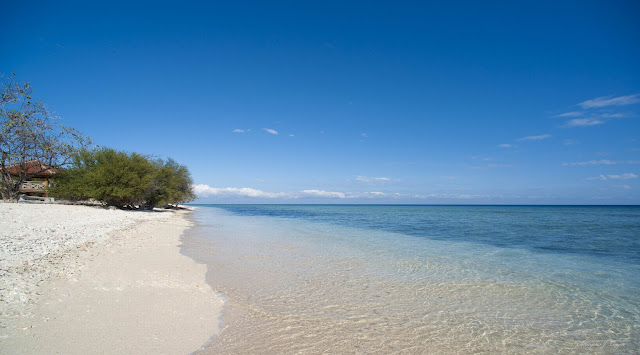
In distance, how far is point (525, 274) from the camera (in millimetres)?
10094

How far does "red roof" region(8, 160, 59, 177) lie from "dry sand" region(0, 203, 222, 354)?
77.5 feet

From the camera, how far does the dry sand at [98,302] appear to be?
13.4 ft

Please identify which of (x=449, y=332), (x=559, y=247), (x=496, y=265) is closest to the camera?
(x=449, y=332)

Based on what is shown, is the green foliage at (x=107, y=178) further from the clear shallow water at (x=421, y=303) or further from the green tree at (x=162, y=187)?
the clear shallow water at (x=421, y=303)

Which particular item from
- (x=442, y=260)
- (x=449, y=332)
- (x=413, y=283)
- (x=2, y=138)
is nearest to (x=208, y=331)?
(x=449, y=332)

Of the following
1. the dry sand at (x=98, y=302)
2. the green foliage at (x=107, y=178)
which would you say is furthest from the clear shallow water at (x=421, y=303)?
the green foliage at (x=107, y=178)

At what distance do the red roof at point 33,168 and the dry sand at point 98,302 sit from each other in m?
23.6

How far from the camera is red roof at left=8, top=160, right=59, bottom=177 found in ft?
90.6

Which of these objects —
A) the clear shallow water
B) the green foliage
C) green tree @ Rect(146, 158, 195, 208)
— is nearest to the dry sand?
the clear shallow water

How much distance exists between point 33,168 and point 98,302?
123 feet

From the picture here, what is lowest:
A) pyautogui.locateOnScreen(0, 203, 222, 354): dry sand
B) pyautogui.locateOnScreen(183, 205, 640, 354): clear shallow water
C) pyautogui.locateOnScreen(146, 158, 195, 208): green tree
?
pyautogui.locateOnScreen(183, 205, 640, 354): clear shallow water

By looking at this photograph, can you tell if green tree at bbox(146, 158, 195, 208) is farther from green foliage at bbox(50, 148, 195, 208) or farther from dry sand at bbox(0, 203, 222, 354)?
dry sand at bbox(0, 203, 222, 354)

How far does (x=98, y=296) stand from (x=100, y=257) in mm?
4258

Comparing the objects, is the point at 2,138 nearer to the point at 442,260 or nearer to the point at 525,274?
the point at 442,260
